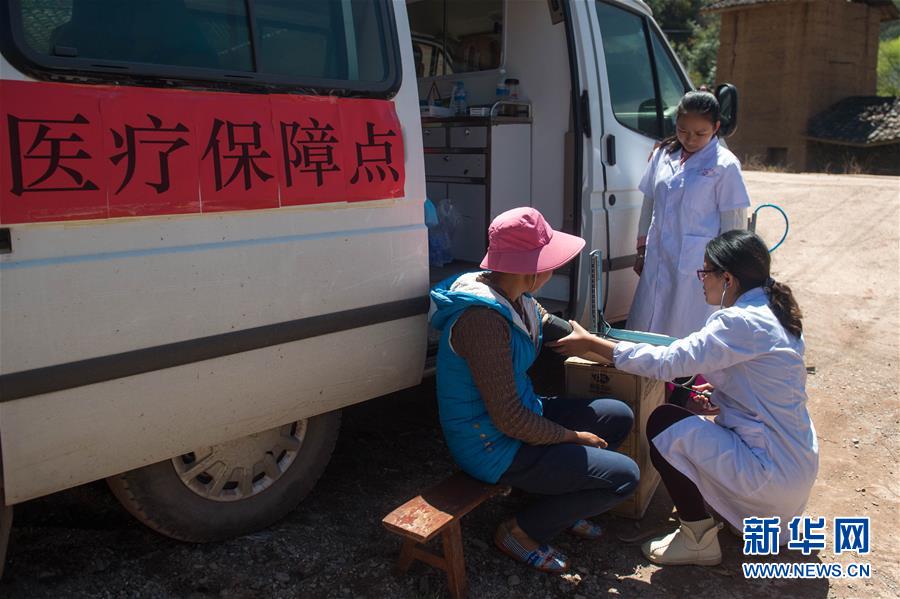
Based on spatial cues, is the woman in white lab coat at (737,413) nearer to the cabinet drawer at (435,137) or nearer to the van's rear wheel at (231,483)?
the van's rear wheel at (231,483)

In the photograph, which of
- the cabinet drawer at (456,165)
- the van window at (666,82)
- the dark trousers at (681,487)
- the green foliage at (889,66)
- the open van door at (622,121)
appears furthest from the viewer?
the green foliage at (889,66)

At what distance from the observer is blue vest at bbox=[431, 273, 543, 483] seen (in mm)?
2699

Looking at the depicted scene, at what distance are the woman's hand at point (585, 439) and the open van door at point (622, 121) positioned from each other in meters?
1.18

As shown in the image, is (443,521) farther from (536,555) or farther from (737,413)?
(737,413)

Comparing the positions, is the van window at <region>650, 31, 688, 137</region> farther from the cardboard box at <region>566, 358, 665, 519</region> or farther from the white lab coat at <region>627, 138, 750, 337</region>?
the cardboard box at <region>566, 358, 665, 519</region>

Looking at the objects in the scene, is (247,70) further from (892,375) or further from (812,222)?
(812,222)

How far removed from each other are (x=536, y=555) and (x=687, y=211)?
1895mm

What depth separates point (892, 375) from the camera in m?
5.05

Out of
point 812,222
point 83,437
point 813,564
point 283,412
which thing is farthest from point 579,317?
point 812,222

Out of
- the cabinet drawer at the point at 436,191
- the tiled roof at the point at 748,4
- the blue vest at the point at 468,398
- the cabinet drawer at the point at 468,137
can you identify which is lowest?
the blue vest at the point at 468,398

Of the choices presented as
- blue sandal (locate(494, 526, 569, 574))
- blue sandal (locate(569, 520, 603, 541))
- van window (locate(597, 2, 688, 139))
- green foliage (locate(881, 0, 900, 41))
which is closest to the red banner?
blue sandal (locate(494, 526, 569, 574))

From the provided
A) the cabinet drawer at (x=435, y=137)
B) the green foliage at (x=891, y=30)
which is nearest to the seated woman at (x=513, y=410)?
the cabinet drawer at (x=435, y=137)

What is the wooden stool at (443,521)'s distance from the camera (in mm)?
2438

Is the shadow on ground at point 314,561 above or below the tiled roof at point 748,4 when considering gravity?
below
